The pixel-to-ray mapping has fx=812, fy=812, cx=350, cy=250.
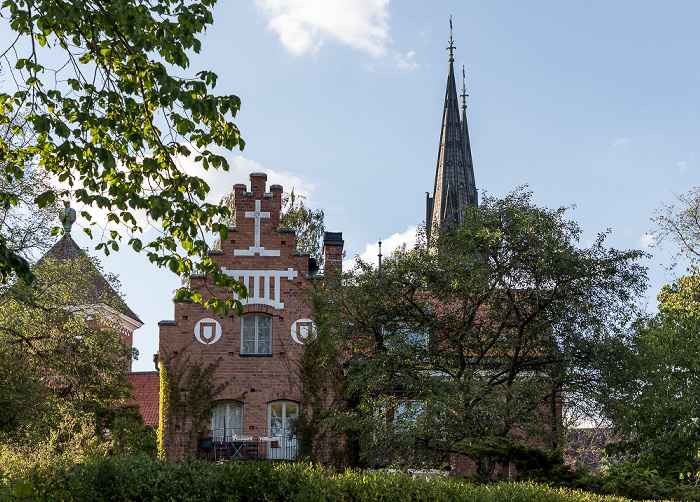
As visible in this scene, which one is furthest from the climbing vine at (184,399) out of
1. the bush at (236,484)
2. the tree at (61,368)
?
the bush at (236,484)

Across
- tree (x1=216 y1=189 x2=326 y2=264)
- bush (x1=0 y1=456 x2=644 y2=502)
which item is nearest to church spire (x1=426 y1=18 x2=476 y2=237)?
tree (x1=216 y1=189 x2=326 y2=264)

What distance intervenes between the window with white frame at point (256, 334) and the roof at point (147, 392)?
1349 centimetres

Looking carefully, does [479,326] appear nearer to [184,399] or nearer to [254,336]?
[254,336]

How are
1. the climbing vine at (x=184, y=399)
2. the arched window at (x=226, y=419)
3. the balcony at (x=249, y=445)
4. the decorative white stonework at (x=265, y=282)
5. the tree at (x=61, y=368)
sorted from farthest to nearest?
the decorative white stonework at (x=265, y=282) → the arched window at (x=226, y=419) → the climbing vine at (x=184, y=399) → the balcony at (x=249, y=445) → the tree at (x=61, y=368)

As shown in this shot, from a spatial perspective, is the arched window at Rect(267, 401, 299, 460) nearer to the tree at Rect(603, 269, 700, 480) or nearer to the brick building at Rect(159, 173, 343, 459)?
the brick building at Rect(159, 173, 343, 459)

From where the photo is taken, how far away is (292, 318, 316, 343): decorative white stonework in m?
24.7

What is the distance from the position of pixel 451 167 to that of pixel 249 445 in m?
33.3

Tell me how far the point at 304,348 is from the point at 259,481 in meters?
13.4

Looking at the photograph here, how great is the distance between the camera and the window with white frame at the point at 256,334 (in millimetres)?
24734

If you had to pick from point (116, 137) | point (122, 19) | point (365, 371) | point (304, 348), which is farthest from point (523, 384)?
point (122, 19)

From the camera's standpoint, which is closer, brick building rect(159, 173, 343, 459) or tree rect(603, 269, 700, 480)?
brick building rect(159, 173, 343, 459)

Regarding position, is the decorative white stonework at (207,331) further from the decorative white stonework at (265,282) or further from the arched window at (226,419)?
the arched window at (226,419)

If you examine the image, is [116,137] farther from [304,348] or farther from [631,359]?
[304,348]

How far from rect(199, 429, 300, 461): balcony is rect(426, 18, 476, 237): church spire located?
94.0ft
